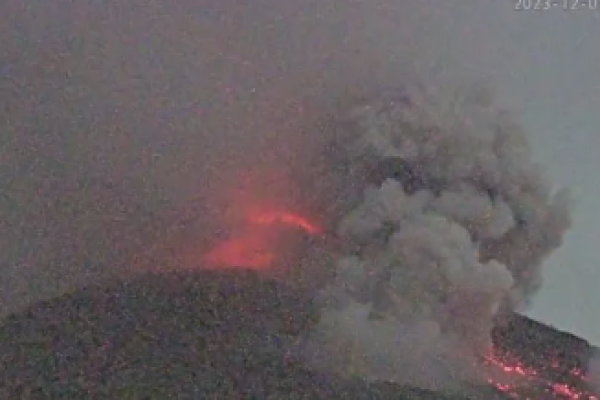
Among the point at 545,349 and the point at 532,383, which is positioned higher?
the point at 545,349

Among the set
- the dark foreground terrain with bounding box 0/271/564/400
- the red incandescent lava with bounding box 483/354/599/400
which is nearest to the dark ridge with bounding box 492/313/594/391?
the red incandescent lava with bounding box 483/354/599/400

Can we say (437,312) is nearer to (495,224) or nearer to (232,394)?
(495,224)

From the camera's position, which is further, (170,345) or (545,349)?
(545,349)

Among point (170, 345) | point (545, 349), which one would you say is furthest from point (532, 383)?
point (170, 345)

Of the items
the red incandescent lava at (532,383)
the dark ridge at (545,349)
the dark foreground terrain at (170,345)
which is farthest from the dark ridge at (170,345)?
the dark ridge at (545,349)

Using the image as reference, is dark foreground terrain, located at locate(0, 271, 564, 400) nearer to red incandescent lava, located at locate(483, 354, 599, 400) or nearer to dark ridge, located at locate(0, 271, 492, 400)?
dark ridge, located at locate(0, 271, 492, 400)

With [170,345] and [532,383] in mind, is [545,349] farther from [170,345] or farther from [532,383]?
[170,345]

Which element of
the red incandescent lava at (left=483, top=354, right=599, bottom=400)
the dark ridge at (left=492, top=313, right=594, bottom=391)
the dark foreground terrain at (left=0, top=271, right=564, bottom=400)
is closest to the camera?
the dark foreground terrain at (left=0, top=271, right=564, bottom=400)

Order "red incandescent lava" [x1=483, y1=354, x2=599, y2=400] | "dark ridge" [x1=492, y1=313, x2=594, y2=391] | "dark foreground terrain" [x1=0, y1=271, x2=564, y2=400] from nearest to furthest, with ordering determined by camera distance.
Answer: "dark foreground terrain" [x1=0, y1=271, x2=564, y2=400]
"red incandescent lava" [x1=483, y1=354, x2=599, y2=400]
"dark ridge" [x1=492, y1=313, x2=594, y2=391]

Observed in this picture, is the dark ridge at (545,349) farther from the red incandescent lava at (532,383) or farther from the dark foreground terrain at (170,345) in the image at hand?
the dark foreground terrain at (170,345)
